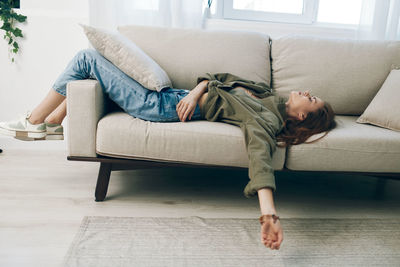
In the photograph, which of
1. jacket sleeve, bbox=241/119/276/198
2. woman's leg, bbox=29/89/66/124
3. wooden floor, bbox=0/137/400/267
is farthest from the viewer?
woman's leg, bbox=29/89/66/124

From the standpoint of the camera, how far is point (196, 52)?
183cm

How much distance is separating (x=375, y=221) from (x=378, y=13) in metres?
1.68

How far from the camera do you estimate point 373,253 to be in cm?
123

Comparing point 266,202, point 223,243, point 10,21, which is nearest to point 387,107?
point 266,202

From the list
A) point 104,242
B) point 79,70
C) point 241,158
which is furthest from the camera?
point 79,70

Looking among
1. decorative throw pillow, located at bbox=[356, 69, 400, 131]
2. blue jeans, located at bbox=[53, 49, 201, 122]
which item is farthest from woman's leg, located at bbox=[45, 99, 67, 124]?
decorative throw pillow, located at bbox=[356, 69, 400, 131]

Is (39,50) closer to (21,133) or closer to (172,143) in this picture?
(21,133)

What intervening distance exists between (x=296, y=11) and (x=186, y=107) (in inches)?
67.8

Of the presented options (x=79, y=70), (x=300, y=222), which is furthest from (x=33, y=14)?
(x=300, y=222)

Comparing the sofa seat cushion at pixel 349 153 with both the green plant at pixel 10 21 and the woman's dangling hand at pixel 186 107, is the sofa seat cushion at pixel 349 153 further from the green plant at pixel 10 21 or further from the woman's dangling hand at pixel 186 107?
the green plant at pixel 10 21

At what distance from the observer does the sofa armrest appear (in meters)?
1.36

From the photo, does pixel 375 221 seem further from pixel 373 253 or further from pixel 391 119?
pixel 391 119

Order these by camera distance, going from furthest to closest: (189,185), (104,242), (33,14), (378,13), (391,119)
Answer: (378,13) < (33,14) < (189,185) < (391,119) < (104,242)

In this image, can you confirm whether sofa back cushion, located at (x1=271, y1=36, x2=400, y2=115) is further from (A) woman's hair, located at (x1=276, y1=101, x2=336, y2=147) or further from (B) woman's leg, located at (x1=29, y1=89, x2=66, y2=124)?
(B) woman's leg, located at (x1=29, y1=89, x2=66, y2=124)
